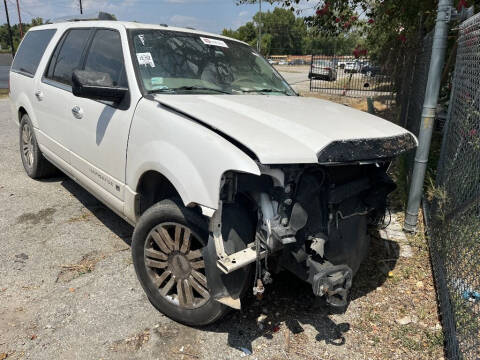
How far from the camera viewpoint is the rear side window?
478 centimetres

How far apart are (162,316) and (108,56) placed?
2228 mm

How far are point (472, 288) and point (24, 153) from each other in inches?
218

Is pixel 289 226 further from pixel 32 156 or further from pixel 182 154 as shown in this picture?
pixel 32 156

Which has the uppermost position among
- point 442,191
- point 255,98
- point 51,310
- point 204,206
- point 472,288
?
point 255,98

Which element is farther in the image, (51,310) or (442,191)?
(442,191)

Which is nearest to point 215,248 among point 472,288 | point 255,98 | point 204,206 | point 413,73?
point 204,206

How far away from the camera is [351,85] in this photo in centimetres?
1478

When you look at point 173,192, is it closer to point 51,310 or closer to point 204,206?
point 204,206

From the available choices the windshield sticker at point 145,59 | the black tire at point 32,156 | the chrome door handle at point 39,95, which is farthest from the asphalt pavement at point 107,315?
the windshield sticker at point 145,59

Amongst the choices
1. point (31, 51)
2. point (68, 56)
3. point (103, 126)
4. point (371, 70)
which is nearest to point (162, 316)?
point (103, 126)

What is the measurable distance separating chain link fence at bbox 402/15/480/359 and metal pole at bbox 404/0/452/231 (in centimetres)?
18

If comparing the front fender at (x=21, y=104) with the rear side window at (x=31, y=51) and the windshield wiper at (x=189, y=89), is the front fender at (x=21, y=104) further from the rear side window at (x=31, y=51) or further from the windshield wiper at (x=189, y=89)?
the windshield wiper at (x=189, y=89)

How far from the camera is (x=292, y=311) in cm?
295

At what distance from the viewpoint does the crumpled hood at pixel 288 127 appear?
86.0 inches
